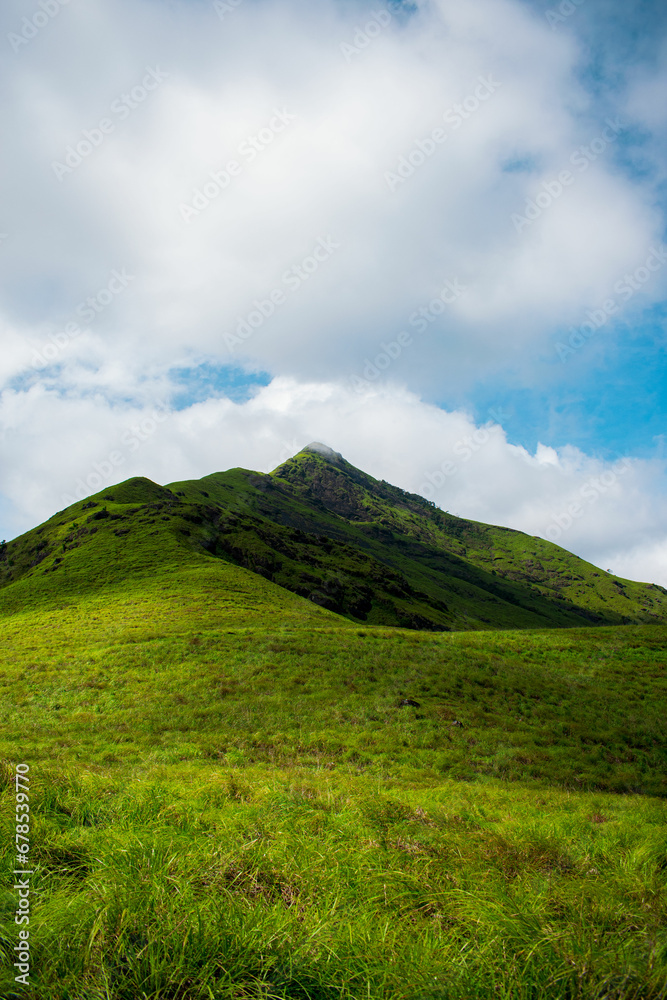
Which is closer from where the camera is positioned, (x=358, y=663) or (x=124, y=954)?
(x=124, y=954)

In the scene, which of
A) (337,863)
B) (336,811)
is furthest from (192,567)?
(337,863)

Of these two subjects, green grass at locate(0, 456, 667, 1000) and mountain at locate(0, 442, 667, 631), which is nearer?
green grass at locate(0, 456, 667, 1000)

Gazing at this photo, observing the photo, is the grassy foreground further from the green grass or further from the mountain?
the mountain

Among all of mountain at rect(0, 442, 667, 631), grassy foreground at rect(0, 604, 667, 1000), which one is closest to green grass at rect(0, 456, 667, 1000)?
grassy foreground at rect(0, 604, 667, 1000)

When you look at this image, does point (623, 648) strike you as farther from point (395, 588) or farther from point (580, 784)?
point (395, 588)

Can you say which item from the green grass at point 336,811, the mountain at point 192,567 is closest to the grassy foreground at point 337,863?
the green grass at point 336,811

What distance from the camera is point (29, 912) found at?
4.33 m

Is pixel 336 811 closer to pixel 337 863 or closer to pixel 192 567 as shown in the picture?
pixel 337 863

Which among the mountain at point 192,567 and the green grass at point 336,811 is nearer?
the green grass at point 336,811

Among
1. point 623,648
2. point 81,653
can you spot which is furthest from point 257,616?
point 623,648

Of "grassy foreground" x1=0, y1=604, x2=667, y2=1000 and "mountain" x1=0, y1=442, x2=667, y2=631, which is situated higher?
"mountain" x1=0, y1=442, x2=667, y2=631

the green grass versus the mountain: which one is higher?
the mountain

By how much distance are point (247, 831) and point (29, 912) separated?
2.94 m

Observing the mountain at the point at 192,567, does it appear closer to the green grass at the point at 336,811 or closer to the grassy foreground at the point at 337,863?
the green grass at the point at 336,811
